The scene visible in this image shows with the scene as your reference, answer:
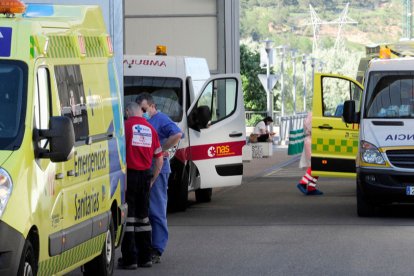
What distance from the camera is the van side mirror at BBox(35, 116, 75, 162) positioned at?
944 centimetres

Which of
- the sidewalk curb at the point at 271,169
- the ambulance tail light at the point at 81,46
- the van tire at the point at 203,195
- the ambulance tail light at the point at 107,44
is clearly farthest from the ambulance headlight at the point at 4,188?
the sidewalk curb at the point at 271,169

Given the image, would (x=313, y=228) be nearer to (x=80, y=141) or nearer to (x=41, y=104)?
(x=80, y=141)

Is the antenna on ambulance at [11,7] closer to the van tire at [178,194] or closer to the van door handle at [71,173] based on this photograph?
the van door handle at [71,173]

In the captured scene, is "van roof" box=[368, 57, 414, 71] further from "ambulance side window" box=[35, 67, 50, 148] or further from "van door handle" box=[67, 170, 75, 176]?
"ambulance side window" box=[35, 67, 50, 148]

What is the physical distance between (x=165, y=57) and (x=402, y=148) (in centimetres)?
446

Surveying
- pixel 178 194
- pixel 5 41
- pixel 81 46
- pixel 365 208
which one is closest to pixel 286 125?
pixel 178 194

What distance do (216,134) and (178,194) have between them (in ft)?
5.23

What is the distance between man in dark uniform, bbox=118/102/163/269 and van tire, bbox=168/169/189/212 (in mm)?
6716

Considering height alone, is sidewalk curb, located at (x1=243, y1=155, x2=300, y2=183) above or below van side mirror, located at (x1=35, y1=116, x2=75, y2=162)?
below

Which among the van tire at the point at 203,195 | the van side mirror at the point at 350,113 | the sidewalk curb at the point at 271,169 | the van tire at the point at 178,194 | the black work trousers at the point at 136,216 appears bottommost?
the sidewalk curb at the point at 271,169

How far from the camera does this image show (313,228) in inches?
695

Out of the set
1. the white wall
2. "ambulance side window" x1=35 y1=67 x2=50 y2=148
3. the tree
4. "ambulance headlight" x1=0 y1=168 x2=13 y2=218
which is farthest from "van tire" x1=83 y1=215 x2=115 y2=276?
the tree

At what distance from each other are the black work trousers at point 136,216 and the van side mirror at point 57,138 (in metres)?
3.69

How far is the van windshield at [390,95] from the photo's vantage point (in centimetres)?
1927
